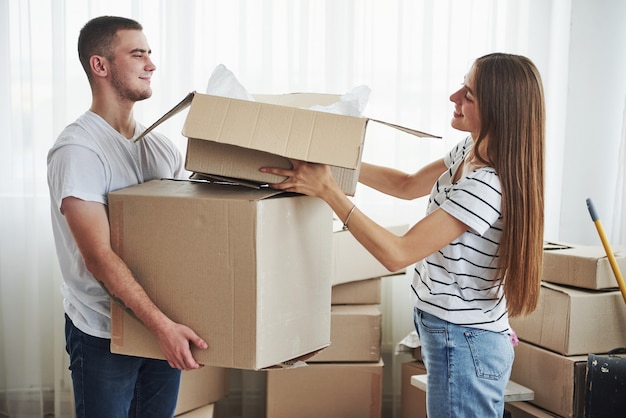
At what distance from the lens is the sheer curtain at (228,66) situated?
2.79 metres

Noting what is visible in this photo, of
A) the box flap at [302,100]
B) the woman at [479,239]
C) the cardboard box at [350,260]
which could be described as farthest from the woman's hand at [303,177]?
the cardboard box at [350,260]

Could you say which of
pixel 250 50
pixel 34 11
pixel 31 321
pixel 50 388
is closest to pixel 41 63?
pixel 34 11

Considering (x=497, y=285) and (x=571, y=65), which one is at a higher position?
(x=571, y=65)

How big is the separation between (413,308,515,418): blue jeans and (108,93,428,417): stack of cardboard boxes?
0.88 feet

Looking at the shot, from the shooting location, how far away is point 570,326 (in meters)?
2.24

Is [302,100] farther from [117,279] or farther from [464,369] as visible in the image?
[464,369]

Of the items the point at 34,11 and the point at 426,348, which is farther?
the point at 34,11

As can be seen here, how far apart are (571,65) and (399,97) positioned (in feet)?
2.37

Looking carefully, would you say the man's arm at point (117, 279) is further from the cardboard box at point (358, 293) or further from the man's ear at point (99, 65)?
the cardboard box at point (358, 293)

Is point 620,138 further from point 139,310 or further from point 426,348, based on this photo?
point 139,310

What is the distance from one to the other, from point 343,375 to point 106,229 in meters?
1.41

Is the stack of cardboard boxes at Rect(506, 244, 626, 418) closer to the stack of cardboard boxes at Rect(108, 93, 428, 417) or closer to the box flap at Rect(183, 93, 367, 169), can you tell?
the stack of cardboard boxes at Rect(108, 93, 428, 417)

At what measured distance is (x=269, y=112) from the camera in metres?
1.35

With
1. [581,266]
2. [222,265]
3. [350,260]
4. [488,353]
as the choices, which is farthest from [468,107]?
[350,260]
